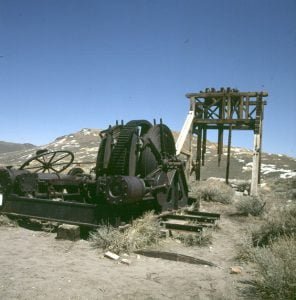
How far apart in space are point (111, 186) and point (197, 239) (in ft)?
6.48

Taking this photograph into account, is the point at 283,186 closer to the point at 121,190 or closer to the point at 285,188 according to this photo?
the point at 285,188

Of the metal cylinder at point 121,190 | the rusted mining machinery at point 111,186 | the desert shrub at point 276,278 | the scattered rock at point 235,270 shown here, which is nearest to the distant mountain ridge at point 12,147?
the rusted mining machinery at point 111,186

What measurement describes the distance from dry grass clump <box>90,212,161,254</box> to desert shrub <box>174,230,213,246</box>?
0.59 metres

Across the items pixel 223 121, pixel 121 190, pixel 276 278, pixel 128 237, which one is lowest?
pixel 128 237

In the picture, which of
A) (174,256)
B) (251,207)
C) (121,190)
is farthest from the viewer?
(251,207)

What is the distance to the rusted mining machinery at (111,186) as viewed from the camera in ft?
24.1

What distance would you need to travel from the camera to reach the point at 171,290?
15.2 ft

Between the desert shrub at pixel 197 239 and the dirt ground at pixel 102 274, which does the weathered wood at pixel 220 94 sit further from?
the dirt ground at pixel 102 274

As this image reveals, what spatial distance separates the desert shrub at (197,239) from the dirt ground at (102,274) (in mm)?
151

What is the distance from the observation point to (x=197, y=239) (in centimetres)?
723

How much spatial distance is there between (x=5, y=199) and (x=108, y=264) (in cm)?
399

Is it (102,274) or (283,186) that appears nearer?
(102,274)

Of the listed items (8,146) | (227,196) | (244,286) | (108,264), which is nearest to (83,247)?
(108,264)

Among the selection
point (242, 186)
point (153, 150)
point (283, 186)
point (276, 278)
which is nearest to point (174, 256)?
point (276, 278)
